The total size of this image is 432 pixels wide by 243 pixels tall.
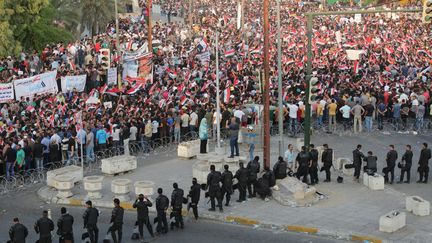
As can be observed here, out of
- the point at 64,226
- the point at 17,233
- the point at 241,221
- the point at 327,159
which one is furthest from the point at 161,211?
the point at 327,159

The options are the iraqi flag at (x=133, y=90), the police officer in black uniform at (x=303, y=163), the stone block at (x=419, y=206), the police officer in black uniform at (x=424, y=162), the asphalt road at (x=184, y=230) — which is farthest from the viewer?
the iraqi flag at (x=133, y=90)

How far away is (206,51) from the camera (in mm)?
40094

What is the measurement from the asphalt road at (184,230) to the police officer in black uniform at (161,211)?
228 mm

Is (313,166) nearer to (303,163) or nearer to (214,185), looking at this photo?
(303,163)

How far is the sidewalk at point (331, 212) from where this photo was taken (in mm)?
18906

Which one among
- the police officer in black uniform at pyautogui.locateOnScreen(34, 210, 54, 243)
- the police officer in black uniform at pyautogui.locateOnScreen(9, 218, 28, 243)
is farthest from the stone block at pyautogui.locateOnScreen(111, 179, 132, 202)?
the police officer in black uniform at pyautogui.locateOnScreen(9, 218, 28, 243)

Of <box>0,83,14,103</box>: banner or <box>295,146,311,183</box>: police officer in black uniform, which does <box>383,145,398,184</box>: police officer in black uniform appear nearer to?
<box>295,146,311,183</box>: police officer in black uniform

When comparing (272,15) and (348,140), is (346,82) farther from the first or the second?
(272,15)

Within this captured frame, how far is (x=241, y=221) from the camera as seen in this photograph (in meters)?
20.2

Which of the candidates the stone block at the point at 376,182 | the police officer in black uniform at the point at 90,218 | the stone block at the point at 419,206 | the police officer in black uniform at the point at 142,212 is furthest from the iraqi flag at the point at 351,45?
the police officer in black uniform at the point at 90,218

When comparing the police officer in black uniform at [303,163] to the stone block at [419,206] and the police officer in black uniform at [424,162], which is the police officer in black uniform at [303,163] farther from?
the stone block at [419,206]

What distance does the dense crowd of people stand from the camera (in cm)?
2670

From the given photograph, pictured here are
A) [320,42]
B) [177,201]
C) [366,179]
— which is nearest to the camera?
[177,201]

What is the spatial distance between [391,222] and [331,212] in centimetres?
236
